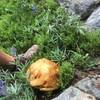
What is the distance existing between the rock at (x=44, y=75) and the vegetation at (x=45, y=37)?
69 mm

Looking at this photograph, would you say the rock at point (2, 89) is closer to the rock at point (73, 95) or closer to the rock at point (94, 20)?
the rock at point (73, 95)

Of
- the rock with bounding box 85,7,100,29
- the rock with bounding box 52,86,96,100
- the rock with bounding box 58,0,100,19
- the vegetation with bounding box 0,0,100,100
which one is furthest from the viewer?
the rock with bounding box 58,0,100,19

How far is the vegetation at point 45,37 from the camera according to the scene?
3990 millimetres

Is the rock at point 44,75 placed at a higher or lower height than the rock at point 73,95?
higher

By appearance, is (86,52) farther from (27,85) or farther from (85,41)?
(27,85)

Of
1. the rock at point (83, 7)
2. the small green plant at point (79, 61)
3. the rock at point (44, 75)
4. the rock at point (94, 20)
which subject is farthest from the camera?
the rock at point (83, 7)

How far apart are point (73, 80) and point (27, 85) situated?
0.50m

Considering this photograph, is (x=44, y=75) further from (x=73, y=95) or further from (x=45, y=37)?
(x=45, y=37)

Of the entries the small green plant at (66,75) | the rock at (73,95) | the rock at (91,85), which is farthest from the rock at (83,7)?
the rock at (73,95)

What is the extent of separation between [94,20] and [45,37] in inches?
28.4

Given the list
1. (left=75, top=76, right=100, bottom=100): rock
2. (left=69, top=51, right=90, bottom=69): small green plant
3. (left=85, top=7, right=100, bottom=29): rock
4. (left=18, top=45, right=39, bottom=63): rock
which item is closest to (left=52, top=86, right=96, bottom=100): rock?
(left=75, top=76, right=100, bottom=100): rock

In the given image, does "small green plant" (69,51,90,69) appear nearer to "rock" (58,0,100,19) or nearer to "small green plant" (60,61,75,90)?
"small green plant" (60,61,75,90)

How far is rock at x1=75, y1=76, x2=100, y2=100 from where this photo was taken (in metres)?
3.75

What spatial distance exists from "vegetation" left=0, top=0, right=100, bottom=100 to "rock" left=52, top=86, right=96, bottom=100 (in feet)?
0.48
